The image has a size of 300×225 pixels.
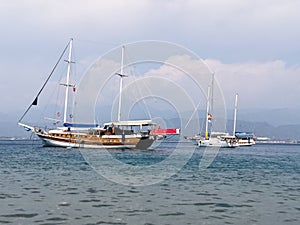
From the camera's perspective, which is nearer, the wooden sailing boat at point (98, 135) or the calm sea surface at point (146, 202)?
the calm sea surface at point (146, 202)

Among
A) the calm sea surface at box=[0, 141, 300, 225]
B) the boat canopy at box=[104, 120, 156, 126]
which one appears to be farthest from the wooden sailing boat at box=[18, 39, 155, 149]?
the calm sea surface at box=[0, 141, 300, 225]

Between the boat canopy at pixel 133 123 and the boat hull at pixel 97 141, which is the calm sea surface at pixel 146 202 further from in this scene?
the boat canopy at pixel 133 123

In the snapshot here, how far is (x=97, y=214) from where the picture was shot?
24.0 meters

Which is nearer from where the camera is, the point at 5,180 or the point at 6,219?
the point at 6,219

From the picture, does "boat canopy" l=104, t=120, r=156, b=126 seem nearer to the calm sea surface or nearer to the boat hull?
the boat hull

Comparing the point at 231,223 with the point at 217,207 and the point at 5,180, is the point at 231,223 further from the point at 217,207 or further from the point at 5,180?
the point at 5,180

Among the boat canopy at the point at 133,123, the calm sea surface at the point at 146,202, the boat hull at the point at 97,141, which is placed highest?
the boat canopy at the point at 133,123

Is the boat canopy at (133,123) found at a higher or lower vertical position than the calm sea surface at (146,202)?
higher

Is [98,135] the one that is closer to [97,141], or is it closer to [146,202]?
[97,141]

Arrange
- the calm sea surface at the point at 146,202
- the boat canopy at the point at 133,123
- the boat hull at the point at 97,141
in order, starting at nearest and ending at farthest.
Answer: the calm sea surface at the point at 146,202, the boat hull at the point at 97,141, the boat canopy at the point at 133,123

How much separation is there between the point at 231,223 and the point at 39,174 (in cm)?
2868

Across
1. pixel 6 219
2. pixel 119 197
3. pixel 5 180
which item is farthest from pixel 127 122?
pixel 6 219

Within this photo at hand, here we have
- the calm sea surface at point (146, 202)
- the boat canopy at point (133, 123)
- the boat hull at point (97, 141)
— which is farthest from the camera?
the boat canopy at point (133, 123)

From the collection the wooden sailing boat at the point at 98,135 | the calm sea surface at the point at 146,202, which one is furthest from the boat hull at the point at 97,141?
the calm sea surface at the point at 146,202
